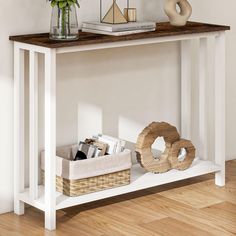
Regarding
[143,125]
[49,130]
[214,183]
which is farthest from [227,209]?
[49,130]

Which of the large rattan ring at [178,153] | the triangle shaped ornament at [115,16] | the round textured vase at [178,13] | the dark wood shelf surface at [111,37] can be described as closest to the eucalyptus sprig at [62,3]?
the dark wood shelf surface at [111,37]

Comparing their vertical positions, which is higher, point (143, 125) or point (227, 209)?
point (143, 125)

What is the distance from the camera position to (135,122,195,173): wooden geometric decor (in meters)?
3.59

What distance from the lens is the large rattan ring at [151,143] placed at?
3582 mm

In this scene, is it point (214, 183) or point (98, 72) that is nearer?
point (98, 72)

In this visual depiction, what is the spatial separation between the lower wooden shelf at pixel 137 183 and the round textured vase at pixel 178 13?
0.70 meters

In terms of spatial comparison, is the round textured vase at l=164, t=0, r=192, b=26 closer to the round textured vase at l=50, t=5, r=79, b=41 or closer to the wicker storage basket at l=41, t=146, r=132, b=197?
the round textured vase at l=50, t=5, r=79, b=41

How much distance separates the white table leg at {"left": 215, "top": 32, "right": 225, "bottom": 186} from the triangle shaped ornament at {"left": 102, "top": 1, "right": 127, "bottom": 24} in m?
0.53

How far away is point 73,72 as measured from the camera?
3.49 m

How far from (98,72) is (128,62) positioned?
0.19 m

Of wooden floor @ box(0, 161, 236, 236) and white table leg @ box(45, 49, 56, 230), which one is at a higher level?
white table leg @ box(45, 49, 56, 230)

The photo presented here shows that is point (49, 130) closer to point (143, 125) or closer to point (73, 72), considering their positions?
point (73, 72)

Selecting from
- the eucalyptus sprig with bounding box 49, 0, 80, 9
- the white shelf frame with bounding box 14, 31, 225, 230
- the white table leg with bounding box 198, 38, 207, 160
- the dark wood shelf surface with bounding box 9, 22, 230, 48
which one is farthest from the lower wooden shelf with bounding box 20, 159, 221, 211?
the eucalyptus sprig with bounding box 49, 0, 80, 9

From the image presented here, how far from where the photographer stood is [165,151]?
12.1ft
